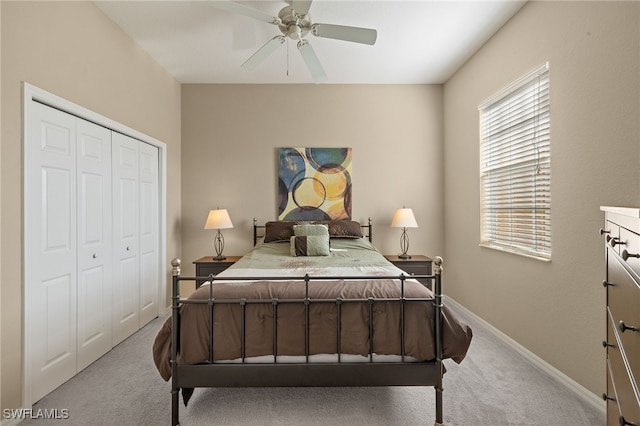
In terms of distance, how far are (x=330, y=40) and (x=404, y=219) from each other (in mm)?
2226

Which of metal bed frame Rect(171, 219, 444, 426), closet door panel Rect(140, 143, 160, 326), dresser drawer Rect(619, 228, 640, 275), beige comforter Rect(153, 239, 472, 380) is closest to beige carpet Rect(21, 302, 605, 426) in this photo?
metal bed frame Rect(171, 219, 444, 426)

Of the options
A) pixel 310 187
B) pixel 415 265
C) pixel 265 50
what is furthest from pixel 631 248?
pixel 310 187

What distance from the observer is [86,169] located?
2.55 metres

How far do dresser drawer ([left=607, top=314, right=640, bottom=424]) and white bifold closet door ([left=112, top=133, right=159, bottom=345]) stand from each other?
346cm

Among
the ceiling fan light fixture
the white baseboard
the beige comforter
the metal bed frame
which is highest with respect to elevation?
the ceiling fan light fixture

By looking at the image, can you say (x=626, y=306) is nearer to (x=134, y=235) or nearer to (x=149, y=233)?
(x=134, y=235)

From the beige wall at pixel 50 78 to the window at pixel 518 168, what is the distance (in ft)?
11.8

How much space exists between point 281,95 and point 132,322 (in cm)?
323

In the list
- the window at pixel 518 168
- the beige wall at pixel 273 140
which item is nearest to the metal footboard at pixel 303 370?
the window at pixel 518 168

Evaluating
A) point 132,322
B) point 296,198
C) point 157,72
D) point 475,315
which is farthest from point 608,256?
point 157,72

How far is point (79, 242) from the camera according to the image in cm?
247

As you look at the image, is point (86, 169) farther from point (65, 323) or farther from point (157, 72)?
point (157, 72)

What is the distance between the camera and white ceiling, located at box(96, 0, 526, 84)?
2.69 meters

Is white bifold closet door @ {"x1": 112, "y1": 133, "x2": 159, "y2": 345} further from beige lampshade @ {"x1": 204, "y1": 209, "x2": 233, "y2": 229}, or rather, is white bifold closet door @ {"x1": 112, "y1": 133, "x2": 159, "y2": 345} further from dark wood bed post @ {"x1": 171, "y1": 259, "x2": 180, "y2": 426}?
dark wood bed post @ {"x1": 171, "y1": 259, "x2": 180, "y2": 426}
